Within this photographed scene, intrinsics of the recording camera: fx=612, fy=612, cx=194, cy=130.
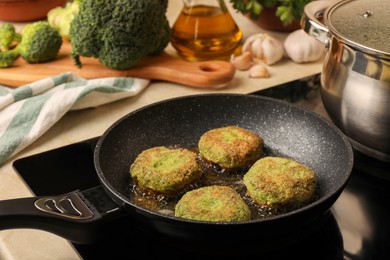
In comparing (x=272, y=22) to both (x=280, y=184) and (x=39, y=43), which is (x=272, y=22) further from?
(x=280, y=184)

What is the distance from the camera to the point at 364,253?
2.73 ft

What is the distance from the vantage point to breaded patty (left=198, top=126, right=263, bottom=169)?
3.26 feet

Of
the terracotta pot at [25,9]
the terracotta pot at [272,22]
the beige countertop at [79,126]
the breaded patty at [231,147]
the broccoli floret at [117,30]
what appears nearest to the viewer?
the beige countertop at [79,126]

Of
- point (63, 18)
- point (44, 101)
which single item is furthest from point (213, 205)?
point (63, 18)

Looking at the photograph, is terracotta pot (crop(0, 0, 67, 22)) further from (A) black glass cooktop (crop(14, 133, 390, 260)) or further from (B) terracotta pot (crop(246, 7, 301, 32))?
(A) black glass cooktop (crop(14, 133, 390, 260))

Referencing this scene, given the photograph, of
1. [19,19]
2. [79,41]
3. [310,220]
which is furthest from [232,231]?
[19,19]

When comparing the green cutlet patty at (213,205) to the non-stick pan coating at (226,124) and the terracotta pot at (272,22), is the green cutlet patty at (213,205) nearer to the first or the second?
the non-stick pan coating at (226,124)

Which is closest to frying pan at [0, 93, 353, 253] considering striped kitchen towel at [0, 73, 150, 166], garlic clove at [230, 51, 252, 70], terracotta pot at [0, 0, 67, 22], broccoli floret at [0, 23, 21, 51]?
striped kitchen towel at [0, 73, 150, 166]

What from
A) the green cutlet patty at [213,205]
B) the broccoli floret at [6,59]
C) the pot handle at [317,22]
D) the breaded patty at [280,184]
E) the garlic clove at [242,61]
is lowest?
the garlic clove at [242,61]

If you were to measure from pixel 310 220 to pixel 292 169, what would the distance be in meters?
0.15

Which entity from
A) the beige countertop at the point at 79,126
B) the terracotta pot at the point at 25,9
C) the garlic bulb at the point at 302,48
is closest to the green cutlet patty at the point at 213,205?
the beige countertop at the point at 79,126

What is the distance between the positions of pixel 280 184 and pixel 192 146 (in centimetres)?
25

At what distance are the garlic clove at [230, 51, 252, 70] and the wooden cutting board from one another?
0.05m

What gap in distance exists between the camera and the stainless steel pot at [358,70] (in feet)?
3.05
